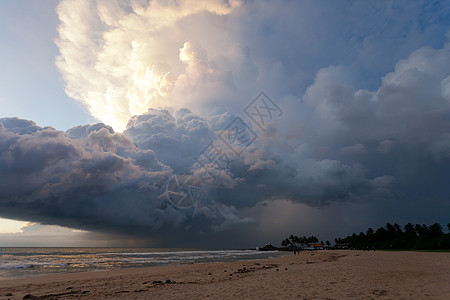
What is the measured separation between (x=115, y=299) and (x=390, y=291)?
13.2 m

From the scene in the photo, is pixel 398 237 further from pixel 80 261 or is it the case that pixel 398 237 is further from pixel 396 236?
pixel 80 261

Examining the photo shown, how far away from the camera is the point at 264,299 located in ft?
35.3

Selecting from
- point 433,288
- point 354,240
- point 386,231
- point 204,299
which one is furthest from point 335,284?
point 354,240

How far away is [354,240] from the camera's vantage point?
145875mm

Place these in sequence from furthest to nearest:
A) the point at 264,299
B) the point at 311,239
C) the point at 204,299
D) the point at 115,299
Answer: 1. the point at 311,239
2. the point at 115,299
3. the point at 204,299
4. the point at 264,299

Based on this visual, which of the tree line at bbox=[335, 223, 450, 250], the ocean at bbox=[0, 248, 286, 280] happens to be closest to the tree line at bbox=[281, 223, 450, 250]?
the tree line at bbox=[335, 223, 450, 250]

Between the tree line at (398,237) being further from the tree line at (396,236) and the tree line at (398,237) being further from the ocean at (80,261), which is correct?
the ocean at (80,261)

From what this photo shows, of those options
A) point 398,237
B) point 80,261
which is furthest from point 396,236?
point 80,261

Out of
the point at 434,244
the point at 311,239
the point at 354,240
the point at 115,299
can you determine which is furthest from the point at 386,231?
the point at 115,299

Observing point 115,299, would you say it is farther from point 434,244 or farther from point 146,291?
point 434,244

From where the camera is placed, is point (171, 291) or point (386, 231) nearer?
point (171, 291)

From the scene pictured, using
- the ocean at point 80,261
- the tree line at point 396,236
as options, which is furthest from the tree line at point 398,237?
the ocean at point 80,261

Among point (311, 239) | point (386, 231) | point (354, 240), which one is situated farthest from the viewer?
point (311, 239)

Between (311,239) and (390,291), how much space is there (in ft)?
683
